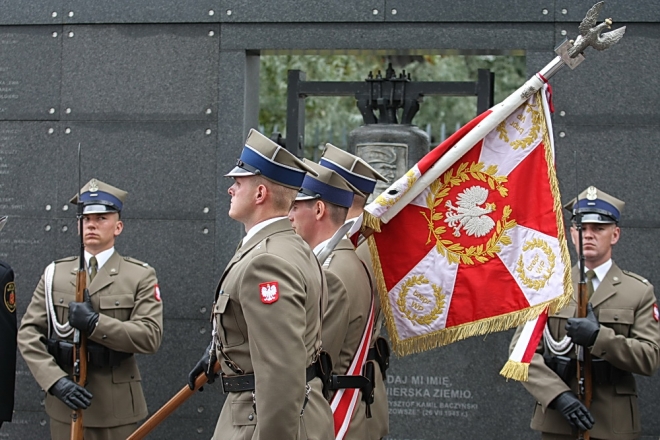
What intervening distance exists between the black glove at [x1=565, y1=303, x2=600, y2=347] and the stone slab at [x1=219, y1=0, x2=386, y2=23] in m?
2.77

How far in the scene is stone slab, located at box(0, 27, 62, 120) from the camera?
7949 millimetres

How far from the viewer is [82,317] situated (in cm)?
639

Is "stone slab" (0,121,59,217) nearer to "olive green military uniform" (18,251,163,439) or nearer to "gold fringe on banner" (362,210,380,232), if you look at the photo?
"olive green military uniform" (18,251,163,439)

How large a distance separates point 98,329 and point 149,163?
1.72m

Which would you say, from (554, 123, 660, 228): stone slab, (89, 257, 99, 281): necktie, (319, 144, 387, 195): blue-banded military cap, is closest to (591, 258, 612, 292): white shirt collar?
(554, 123, 660, 228): stone slab

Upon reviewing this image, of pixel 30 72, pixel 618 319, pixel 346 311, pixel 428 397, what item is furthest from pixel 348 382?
pixel 30 72

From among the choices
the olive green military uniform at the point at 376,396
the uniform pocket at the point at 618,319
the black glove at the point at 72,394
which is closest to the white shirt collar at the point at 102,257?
the black glove at the point at 72,394

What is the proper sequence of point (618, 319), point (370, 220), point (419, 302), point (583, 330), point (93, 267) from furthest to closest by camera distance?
point (93, 267) → point (618, 319) → point (583, 330) → point (419, 302) → point (370, 220)

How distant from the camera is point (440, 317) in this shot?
549cm

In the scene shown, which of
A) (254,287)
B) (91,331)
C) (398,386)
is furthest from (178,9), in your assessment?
(254,287)

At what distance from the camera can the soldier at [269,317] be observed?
12.8 feet

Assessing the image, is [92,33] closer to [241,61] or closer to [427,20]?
[241,61]

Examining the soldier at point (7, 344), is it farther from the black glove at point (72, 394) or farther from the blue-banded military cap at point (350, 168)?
the blue-banded military cap at point (350, 168)

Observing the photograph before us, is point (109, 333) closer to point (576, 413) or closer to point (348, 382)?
point (348, 382)
